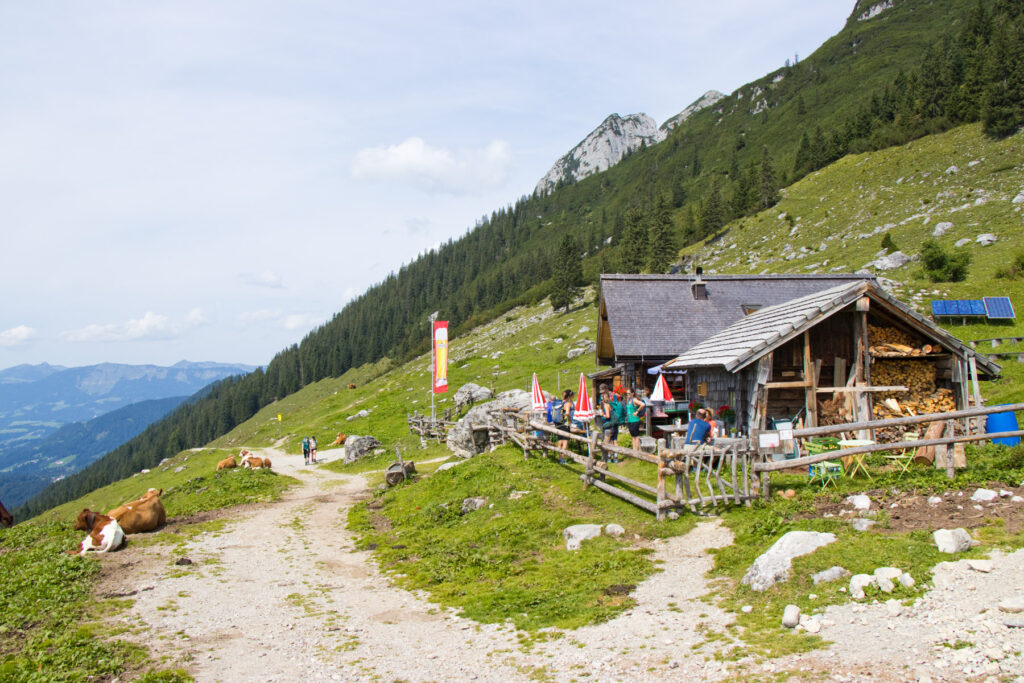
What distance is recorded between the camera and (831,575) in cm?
777

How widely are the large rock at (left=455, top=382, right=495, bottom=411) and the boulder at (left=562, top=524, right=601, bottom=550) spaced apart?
2837 centimetres

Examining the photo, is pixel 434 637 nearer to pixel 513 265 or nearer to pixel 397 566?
pixel 397 566

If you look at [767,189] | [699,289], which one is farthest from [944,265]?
[767,189]

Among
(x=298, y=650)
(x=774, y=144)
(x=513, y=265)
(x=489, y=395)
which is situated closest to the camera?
(x=298, y=650)

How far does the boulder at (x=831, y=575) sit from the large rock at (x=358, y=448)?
3020cm

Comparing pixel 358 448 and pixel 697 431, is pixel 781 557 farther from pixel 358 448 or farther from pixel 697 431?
pixel 358 448

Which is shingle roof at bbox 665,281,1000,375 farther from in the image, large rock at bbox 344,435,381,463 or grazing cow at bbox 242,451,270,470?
grazing cow at bbox 242,451,270,470

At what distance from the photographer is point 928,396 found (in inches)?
690

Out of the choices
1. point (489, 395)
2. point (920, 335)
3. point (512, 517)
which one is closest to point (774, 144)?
point (489, 395)

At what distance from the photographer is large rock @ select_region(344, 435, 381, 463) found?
34438 mm

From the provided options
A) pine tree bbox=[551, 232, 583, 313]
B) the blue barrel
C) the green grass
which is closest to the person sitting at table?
the green grass

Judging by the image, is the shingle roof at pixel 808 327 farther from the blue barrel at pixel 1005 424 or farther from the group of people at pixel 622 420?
the blue barrel at pixel 1005 424

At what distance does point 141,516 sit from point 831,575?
57.3ft

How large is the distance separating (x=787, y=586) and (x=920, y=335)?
44.1ft
